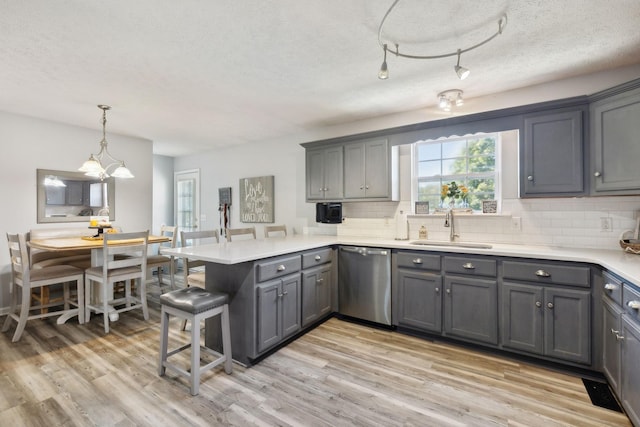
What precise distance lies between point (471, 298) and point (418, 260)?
1.80ft

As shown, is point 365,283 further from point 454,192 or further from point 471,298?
point 454,192

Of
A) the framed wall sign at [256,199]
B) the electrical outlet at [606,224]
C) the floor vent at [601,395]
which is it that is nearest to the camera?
the floor vent at [601,395]

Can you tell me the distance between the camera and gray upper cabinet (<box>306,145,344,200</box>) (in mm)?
3824

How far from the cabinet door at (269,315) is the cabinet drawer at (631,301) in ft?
7.50

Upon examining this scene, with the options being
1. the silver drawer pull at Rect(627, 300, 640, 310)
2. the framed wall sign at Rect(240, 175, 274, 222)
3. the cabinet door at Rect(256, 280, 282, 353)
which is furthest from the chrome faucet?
the framed wall sign at Rect(240, 175, 274, 222)

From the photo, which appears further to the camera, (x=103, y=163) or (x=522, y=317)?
(x=103, y=163)

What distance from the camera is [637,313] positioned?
166 centimetres

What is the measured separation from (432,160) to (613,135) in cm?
157

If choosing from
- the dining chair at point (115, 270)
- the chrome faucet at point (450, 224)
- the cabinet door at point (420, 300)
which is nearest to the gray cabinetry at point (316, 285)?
the cabinet door at point (420, 300)

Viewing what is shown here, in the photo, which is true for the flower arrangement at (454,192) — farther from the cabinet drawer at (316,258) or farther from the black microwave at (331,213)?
the cabinet drawer at (316,258)

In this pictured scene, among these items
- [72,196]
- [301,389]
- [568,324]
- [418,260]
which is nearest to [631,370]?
[568,324]

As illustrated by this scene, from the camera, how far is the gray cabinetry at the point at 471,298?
263 cm

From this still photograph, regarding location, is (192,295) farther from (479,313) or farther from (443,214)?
(443,214)

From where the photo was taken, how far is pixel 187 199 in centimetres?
638
